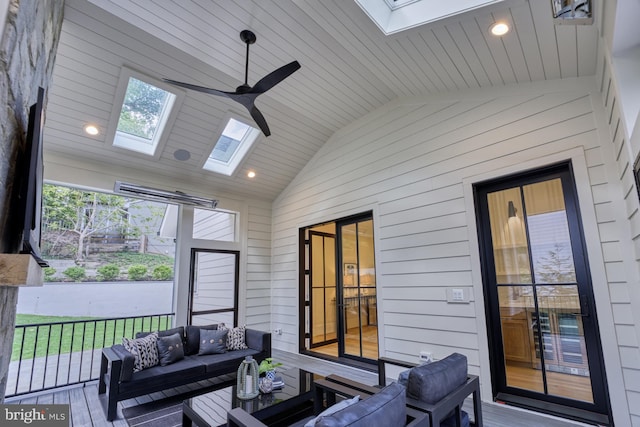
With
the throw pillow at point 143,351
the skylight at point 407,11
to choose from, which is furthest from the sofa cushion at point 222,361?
the skylight at point 407,11

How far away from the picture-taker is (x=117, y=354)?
11.6 feet

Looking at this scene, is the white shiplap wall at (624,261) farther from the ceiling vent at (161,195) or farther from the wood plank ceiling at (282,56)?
the ceiling vent at (161,195)

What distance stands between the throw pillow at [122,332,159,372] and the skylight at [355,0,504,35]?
167 inches

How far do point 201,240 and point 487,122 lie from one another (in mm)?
4714

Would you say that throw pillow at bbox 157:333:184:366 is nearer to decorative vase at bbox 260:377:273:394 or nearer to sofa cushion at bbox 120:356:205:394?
sofa cushion at bbox 120:356:205:394

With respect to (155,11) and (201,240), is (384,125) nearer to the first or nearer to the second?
(155,11)

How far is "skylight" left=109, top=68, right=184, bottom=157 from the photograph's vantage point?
393 cm

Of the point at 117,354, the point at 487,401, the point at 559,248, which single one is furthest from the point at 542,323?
the point at 117,354

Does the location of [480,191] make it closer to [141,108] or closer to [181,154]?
[181,154]

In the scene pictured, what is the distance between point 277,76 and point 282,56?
0.93 m

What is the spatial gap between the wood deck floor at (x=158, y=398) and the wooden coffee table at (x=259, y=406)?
1.00 m

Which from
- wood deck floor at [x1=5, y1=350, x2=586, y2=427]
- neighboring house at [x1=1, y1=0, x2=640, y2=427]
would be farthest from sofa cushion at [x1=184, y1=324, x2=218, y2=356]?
neighboring house at [x1=1, y1=0, x2=640, y2=427]

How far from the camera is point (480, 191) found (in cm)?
370

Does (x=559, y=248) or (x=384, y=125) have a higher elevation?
(x=384, y=125)
